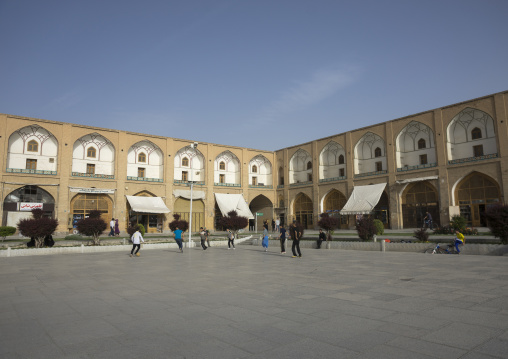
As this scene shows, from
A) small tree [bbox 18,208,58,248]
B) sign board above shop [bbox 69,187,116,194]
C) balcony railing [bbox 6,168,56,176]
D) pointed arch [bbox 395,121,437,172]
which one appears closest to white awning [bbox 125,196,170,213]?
sign board above shop [bbox 69,187,116,194]

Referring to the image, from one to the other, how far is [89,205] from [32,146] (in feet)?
20.1

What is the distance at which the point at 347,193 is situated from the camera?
101ft

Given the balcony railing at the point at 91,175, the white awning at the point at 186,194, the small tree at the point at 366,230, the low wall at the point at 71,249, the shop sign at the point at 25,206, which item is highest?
the balcony railing at the point at 91,175

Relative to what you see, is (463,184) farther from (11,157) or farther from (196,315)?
(11,157)

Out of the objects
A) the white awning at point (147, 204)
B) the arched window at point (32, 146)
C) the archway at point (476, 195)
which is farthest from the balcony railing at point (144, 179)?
the archway at point (476, 195)

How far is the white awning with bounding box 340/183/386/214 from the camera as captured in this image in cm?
2770

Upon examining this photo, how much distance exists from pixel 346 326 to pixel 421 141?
87.8ft

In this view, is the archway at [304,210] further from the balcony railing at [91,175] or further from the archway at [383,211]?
the balcony railing at [91,175]

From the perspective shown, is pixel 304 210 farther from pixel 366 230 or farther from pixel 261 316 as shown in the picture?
pixel 261 316

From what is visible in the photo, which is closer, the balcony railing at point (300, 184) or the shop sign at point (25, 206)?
the shop sign at point (25, 206)

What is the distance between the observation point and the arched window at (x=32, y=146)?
88.4 ft

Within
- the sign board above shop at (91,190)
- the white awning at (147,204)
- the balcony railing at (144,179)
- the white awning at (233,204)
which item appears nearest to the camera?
the sign board above shop at (91,190)

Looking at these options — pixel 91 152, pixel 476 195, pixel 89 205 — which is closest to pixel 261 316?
pixel 476 195

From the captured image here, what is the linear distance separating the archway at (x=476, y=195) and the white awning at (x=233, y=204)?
57.8ft
